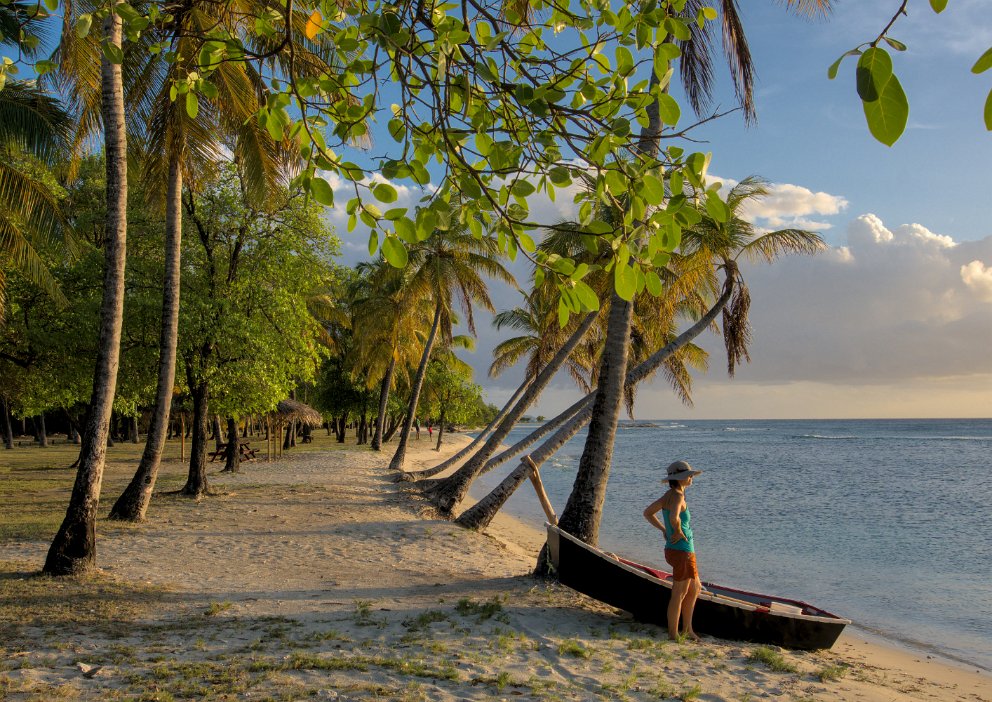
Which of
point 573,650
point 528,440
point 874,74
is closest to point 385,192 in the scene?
point 874,74

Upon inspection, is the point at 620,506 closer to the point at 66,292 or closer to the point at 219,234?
the point at 219,234

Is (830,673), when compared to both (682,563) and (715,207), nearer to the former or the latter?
(682,563)

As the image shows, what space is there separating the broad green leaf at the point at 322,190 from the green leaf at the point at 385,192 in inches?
5.8

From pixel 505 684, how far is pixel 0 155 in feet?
50.9

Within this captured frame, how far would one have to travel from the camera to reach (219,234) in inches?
589

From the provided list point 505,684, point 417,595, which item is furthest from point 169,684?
point 417,595

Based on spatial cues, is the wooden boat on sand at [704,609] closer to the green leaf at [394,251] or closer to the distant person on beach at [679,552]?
the distant person on beach at [679,552]

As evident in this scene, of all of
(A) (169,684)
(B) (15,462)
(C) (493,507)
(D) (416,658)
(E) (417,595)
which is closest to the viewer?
(A) (169,684)

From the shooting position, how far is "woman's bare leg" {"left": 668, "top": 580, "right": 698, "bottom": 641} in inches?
258

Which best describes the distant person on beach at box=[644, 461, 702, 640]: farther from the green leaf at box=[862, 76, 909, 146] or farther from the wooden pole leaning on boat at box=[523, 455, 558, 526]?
the green leaf at box=[862, 76, 909, 146]

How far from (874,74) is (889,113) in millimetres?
91

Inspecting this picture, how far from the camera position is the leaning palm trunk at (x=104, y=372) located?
24.2ft

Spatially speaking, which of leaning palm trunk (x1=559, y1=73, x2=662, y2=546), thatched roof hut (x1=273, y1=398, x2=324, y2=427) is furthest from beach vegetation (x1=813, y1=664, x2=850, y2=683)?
thatched roof hut (x1=273, y1=398, x2=324, y2=427)

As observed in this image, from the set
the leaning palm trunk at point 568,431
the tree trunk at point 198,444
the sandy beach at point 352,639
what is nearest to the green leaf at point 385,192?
the sandy beach at point 352,639
